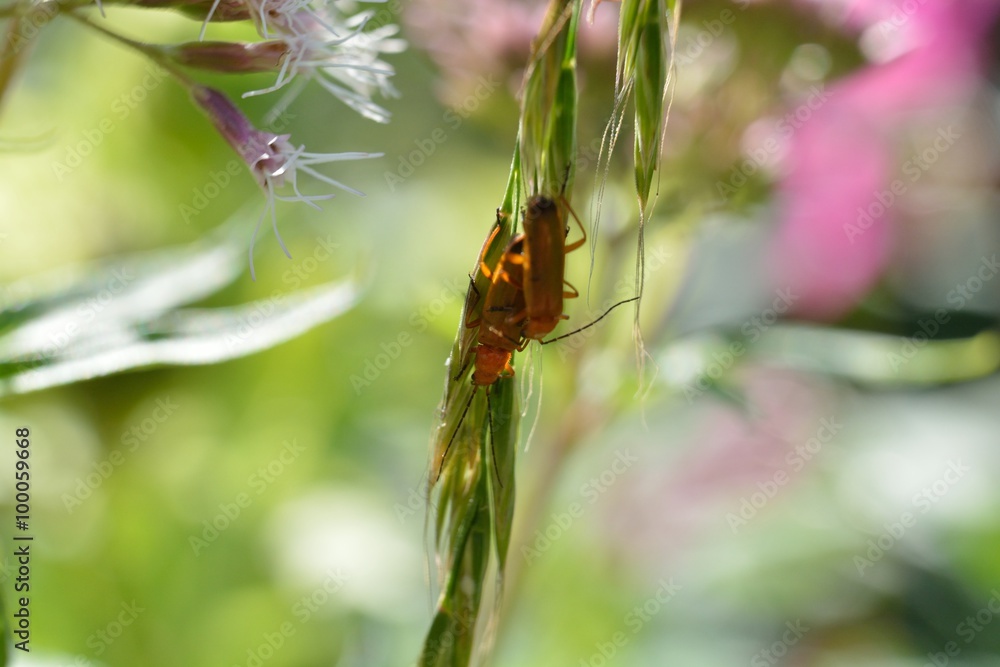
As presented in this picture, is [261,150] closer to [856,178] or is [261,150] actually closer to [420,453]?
[420,453]

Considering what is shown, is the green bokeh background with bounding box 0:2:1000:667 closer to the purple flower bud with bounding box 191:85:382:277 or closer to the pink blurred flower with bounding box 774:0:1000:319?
the pink blurred flower with bounding box 774:0:1000:319

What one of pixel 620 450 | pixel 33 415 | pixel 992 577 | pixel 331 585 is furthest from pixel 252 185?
pixel 992 577

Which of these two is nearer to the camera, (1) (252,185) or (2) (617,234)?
(2) (617,234)

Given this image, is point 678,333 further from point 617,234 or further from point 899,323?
point 899,323

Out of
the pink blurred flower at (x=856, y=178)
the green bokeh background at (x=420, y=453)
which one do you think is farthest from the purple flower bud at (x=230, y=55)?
the pink blurred flower at (x=856, y=178)

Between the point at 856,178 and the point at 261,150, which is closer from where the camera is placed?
the point at 261,150

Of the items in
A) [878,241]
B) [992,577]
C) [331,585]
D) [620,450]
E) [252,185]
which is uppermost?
[878,241]

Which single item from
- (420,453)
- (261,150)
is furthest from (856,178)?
(261,150)

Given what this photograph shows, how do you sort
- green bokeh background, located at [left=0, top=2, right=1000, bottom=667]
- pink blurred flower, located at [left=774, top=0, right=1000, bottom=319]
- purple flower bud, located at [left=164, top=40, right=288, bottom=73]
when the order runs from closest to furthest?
purple flower bud, located at [left=164, top=40, right=288, bottom=73], green bokeh background, located at [left=0, top=2, right=1000, bottom=667], pink blurred flower, located at [left=774, top=0, right=1000, bottom=319]

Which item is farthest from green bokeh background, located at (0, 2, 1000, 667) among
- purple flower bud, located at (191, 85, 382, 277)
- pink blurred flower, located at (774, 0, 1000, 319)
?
purple flower bud, located at (191, 85, 382, 277)
